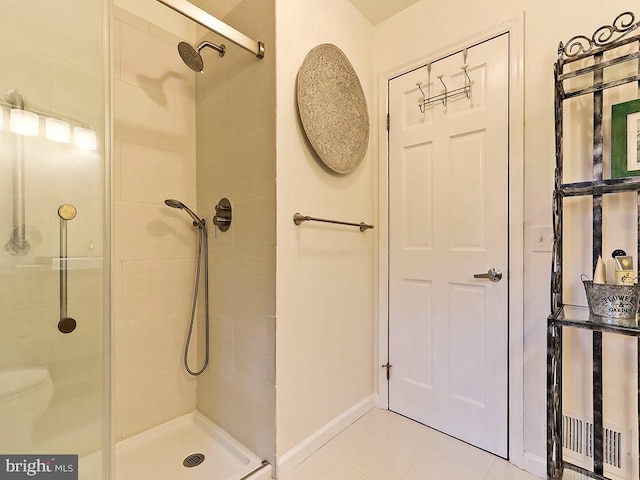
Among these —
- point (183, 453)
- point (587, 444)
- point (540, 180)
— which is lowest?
point (183, 453)

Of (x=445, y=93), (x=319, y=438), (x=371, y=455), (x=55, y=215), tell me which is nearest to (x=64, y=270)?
(x=55, y=215)

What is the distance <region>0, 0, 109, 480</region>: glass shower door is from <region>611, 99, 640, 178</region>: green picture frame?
1971 mm

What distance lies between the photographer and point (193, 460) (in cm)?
160

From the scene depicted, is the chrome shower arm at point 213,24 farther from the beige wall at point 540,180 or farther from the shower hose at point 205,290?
the beige wall at point 540,180

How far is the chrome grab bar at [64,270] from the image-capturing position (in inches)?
45.8

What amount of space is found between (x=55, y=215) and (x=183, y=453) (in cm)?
133

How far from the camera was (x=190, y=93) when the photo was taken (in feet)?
6.44

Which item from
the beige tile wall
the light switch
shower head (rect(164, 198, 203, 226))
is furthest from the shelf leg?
shower head (rect(164, 198, 203, 226))

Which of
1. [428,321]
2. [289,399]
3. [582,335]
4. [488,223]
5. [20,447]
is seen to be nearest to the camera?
[20,447]

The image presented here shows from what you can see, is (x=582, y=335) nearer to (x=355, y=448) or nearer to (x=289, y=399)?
(x=355, y=448)

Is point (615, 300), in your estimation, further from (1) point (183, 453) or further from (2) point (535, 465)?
(1) point (183, 453)

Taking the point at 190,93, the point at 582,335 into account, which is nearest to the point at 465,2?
the point at 190,93

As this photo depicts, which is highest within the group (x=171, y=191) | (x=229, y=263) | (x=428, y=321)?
(x=171, y=191)

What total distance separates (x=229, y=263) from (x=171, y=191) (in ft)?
1.93
